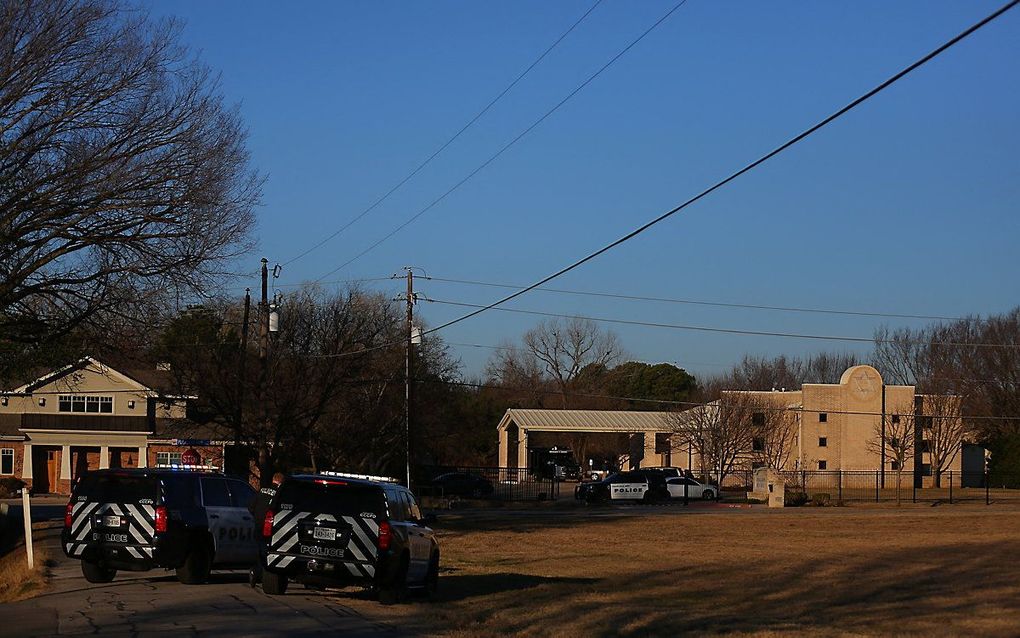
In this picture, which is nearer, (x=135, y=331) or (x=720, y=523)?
(x=135, y=331)

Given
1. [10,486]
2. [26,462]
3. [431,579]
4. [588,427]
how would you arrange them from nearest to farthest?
[431,579], [10,486], [26,462], [588,427]

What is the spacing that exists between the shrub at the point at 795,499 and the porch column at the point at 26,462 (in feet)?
142

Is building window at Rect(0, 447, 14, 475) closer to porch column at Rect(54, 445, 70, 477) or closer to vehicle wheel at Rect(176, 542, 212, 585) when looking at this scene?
porch column at Rect(54, 445, 70, 477)

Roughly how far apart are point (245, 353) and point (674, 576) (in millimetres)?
27227

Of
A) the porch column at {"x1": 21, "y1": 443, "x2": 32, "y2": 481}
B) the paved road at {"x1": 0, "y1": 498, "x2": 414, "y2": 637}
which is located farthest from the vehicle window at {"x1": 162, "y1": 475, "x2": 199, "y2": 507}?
the porch column at {"x1": 21, "y1": 443, "x2": 32, "y2": 481}

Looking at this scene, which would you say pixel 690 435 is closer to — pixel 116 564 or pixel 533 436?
pixel 533 436

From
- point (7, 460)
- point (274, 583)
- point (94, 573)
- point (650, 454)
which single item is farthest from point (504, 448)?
point (274, 583)


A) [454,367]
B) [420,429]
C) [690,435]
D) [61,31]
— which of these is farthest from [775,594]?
[690,435]

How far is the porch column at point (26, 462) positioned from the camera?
6894cm

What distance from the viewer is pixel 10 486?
2530 inches

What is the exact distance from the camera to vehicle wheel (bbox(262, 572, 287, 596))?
17.1m

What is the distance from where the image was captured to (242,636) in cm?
1301

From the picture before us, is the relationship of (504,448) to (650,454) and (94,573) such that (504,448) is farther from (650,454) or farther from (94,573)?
(94,573)

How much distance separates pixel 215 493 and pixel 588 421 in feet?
228
